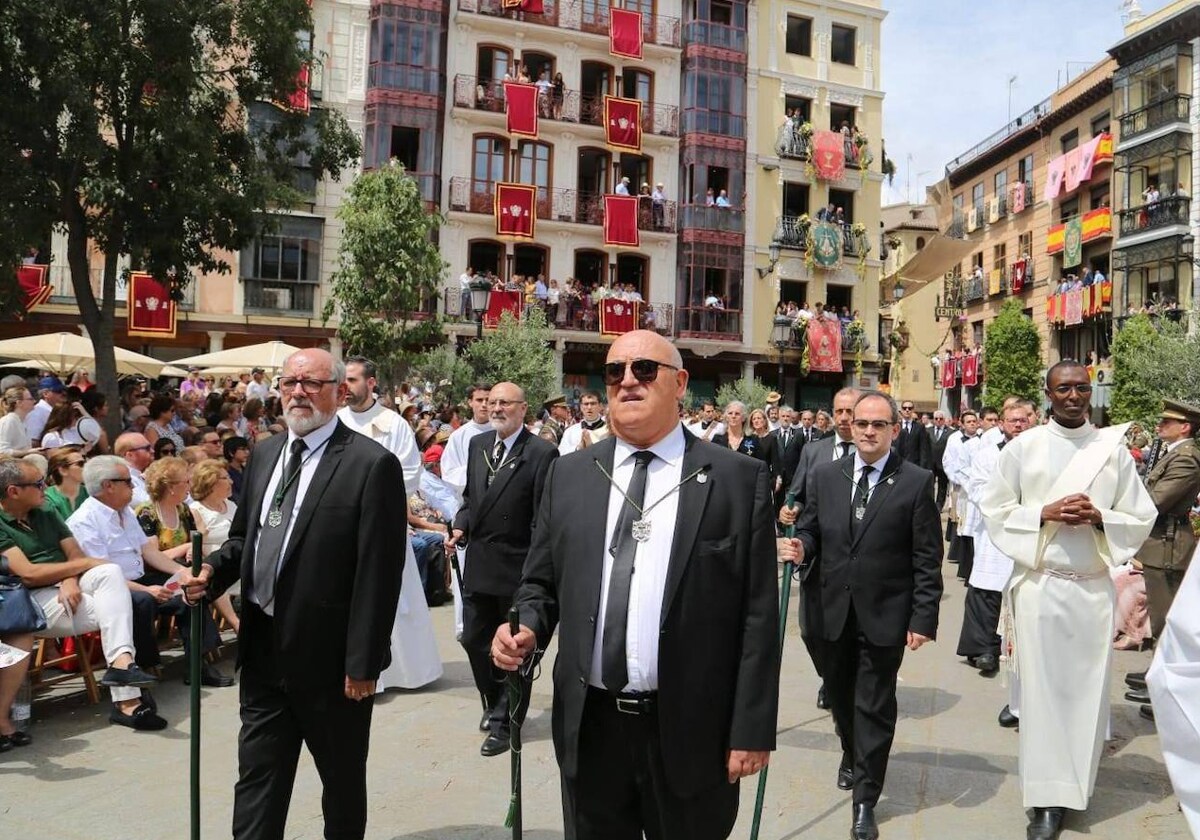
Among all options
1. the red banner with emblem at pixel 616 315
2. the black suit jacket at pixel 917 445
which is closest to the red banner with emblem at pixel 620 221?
the red banner with emblem at pixel 616 315

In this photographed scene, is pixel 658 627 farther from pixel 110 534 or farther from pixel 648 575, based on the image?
pixel 110 534

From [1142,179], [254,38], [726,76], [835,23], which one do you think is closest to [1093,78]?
[1142,179]

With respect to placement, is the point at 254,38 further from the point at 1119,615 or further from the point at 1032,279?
the point at 1032,279

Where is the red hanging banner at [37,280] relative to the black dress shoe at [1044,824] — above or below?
above

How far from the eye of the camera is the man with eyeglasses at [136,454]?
342 inches

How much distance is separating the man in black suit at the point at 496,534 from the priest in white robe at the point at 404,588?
467 millimetres

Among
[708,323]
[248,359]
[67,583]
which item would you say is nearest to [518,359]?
[248,359]

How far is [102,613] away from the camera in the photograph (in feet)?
21.7

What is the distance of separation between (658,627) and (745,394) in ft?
101

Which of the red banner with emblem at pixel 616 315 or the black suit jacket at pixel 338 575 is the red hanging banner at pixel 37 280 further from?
the black suit jacket at pixel 338 575

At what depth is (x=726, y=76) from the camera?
37.7 metres

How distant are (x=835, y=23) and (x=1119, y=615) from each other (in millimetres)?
34728

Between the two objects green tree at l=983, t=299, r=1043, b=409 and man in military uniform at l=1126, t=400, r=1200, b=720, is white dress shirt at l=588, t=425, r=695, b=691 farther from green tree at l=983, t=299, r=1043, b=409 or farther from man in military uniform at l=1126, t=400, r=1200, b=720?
green tree at l=983, t=299, r=1043, b=409

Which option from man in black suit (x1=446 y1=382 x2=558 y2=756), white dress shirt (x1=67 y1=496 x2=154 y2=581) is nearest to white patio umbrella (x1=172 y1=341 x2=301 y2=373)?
white dress shirt (x1=67 y1=496 x2=154 y2=581)
